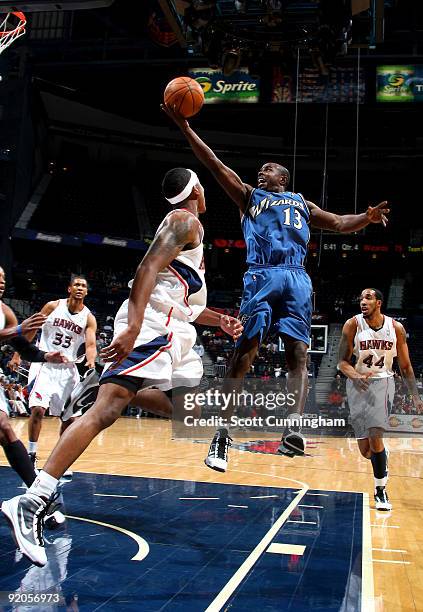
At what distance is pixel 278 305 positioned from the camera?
4684 mm

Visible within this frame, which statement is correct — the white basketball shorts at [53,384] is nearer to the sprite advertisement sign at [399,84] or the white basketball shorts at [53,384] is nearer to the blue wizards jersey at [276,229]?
the blue wizards jersey at [276,229]

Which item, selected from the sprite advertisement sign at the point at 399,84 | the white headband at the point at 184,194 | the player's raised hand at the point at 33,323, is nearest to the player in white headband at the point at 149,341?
the white headband at the point at 184,194

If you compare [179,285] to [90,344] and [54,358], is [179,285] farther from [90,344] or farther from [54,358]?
[90,344]

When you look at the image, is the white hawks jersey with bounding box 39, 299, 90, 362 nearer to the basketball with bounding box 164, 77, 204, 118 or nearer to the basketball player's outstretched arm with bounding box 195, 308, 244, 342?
the basketball player's outstretched arm with bounding box 195, 308, 244, 342

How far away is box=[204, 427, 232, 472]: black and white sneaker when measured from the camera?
417 cm

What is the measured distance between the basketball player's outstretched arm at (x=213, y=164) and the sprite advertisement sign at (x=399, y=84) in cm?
2200

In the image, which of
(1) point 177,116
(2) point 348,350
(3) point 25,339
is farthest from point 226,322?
(2) point 348,350

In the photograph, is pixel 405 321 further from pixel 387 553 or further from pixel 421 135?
pixel 387 553

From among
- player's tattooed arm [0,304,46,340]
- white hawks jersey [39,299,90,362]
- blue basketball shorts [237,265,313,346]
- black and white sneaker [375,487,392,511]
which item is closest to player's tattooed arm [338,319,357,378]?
black and white sneaker [375,487,392,511]

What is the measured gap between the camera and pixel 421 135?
2992 cm

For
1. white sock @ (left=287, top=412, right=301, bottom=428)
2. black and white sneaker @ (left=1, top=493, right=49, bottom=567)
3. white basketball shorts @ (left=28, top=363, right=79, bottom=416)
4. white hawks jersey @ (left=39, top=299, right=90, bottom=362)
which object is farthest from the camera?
white hawks jersey @ (left=39, top=299, right=90, bottom=362)

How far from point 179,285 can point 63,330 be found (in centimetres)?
431

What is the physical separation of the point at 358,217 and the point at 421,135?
27282mm

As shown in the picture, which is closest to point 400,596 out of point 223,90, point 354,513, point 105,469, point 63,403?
point 354,513
